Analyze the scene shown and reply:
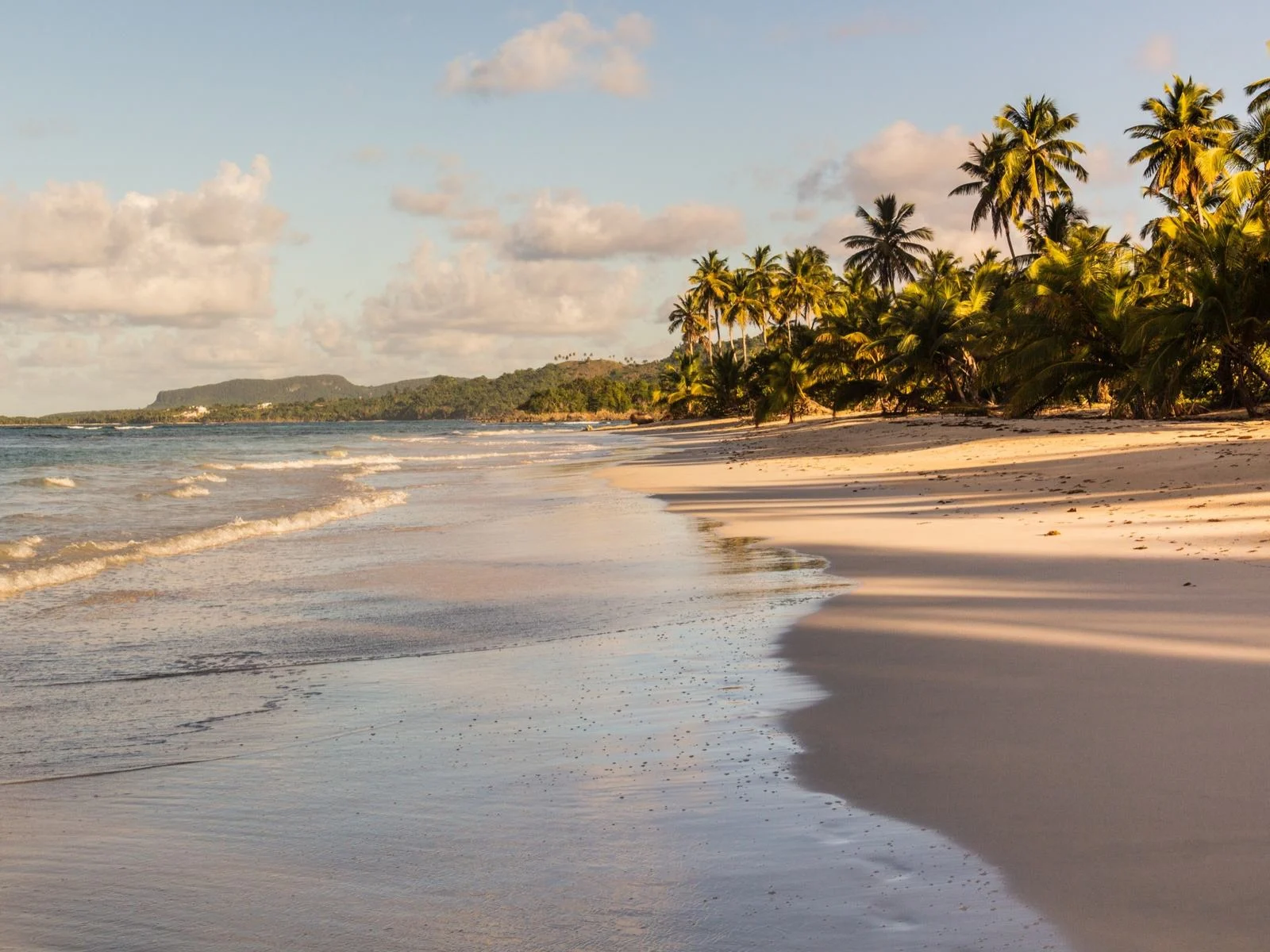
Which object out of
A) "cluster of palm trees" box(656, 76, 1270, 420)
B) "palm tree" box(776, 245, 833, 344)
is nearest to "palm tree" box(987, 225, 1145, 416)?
"cluster of palm trees" box(656, 76, 1270, 420)

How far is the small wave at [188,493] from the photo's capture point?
25.7 m

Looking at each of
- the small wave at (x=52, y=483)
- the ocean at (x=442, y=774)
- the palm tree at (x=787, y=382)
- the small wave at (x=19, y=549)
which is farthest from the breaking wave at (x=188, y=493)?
the palm tree at (x=787, y=382)

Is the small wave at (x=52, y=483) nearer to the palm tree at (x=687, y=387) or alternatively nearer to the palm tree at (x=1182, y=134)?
the palm tree at (x=1182, y=134)

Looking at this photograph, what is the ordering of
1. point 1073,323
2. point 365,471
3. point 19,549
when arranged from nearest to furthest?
1. point 19,549
2. point 1073,323
3. point 365,471

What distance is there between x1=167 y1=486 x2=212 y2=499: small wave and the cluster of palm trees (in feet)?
79.2

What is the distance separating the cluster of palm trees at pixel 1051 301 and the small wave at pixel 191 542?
20.4m

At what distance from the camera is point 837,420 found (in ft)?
182

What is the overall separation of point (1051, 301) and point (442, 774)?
3328 centimetres

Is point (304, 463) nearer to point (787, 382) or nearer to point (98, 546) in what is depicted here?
point (787, 382)

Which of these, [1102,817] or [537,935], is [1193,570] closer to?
[1102,817]

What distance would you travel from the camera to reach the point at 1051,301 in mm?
34156

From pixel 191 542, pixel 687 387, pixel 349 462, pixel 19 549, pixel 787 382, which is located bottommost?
pixel 191 542

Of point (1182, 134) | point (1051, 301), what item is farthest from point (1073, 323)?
point (1182, 134)

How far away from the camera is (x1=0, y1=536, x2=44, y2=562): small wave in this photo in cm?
1408
